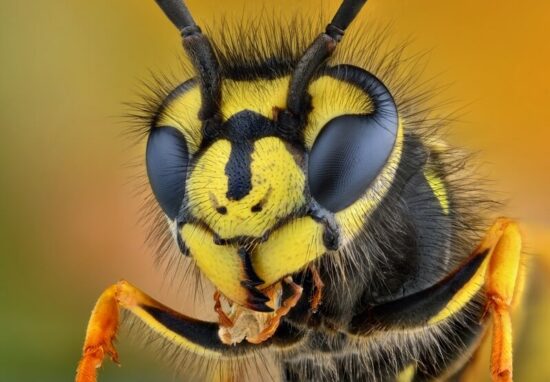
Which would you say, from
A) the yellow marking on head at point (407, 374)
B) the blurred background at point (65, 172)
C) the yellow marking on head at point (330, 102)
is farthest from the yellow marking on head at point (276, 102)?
the blurred background at point (65, 172)

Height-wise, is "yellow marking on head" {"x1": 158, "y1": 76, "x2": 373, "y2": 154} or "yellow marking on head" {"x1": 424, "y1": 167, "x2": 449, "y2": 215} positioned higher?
"yellow marking on head" {"x1": 158, "y1": 76, "x2": 373, "y2": 154}

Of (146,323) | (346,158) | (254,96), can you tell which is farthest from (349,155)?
(146,323)

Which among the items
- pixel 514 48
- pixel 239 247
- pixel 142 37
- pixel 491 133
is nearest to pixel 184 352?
pixel 239 247

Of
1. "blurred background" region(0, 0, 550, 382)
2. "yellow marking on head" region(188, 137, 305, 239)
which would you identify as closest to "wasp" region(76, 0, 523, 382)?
"yellow marking on head" region(188, 137, 305, 239)

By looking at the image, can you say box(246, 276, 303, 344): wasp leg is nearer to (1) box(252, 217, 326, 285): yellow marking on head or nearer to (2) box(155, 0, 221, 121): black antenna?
(1) box(252, 217, 326, 285): yellow marking on head

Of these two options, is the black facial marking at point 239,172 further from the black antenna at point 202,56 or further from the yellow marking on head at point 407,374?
the yellow marking on head at point 407,374

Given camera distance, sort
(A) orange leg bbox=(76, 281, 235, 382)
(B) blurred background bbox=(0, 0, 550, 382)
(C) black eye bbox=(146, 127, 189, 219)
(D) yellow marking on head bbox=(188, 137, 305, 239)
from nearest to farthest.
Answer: (D) yellow marking on head bbox=(188, 137, 305, 239), (C) black eye bbox=(146, 127, 189, 219), (A) orange leg bbox=(76, 281, 235, 382), (B) blurred background bbox=(0, 0, 550, 382)

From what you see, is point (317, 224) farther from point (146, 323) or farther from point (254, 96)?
point (146, 323)
